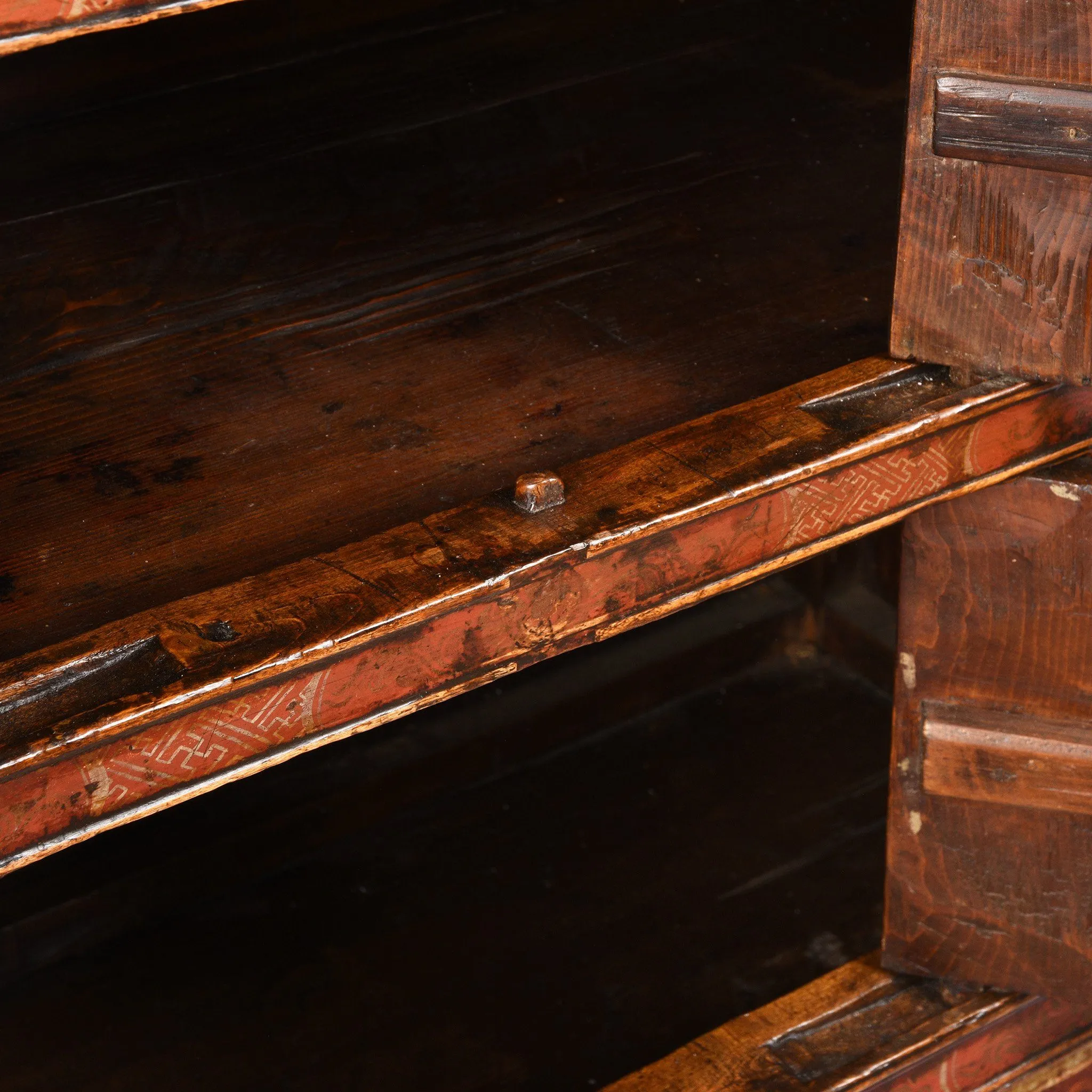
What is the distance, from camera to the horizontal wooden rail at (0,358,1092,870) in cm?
→ 114

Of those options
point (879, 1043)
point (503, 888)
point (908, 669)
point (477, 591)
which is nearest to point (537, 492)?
point (477, 591)

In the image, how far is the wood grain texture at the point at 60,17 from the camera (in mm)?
1034

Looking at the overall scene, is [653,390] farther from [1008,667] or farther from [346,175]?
[346,175]

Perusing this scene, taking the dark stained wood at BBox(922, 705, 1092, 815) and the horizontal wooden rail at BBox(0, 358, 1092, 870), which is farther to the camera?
the dark stained wood at BBox(922, 705, 1092, 815)

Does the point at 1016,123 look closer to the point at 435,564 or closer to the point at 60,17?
the point at 435,564

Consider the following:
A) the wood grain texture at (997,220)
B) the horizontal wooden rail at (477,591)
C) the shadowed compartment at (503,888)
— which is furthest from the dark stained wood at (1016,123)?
the shadowed compartment at (503,888)

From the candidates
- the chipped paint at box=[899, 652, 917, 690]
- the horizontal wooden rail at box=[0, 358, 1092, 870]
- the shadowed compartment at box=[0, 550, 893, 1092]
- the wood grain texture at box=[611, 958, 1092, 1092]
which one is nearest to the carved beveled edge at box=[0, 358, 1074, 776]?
the horizontal wooden rail at box=[0, 358, 1092, 870]

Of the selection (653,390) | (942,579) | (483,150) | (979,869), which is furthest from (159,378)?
(979,869)

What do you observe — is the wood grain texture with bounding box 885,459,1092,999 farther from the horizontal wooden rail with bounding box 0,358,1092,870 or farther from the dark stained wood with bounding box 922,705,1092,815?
the horizontal wooden rail with bounding box 0,358,1092,870

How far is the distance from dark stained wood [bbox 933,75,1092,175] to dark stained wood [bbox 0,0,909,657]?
263mm

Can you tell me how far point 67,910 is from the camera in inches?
93.7

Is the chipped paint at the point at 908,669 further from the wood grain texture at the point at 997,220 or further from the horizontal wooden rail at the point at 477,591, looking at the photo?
the wood grain texture at the point at 997,220

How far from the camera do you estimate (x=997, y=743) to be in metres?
1.75

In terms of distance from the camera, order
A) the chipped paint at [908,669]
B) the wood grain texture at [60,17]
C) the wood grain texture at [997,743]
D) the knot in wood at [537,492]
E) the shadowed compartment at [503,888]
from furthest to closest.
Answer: the shadowed compartment at [503,888]
the chipped paint at [908,669]
the wood grain texture at [997,743]
the knot in wood at [537,492]
the wood grain texture at [60,17]
